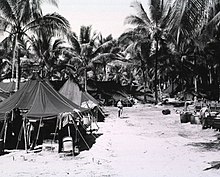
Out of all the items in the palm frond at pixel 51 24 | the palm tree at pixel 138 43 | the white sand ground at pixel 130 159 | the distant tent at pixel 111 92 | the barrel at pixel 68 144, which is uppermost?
the palm tree at pixel 138 43

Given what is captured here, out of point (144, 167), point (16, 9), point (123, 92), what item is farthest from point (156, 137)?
point (123, 92)

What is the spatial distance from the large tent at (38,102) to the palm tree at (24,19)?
469 centimetres

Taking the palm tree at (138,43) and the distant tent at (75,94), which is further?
the palm tree at (138,43)

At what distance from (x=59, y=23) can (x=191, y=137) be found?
10.1 meters

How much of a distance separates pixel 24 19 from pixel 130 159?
1165 centimetres

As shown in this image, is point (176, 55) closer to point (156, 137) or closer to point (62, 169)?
point (156, 137)

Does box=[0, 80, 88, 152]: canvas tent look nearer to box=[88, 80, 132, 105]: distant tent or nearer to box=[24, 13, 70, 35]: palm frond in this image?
box=[24, 13, 70, 35]: palm frond

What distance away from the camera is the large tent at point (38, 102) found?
12.0 metres

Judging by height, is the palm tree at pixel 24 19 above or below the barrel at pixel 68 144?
above

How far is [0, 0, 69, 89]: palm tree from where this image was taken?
17734 mm

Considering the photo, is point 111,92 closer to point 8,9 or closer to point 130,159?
point 8,9

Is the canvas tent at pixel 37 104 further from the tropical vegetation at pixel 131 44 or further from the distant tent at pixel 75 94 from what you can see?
the distant tent at pixel 75 94

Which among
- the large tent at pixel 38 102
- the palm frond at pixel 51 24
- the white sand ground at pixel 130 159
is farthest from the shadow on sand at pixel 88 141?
the palm frond at pixel 51 24

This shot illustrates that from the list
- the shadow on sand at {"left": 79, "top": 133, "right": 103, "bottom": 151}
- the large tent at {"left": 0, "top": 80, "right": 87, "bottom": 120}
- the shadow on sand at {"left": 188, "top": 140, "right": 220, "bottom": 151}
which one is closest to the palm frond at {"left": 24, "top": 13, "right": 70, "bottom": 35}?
the large tent at {"left": 0, "top": 80, "right": 87, "bottom": 120}
